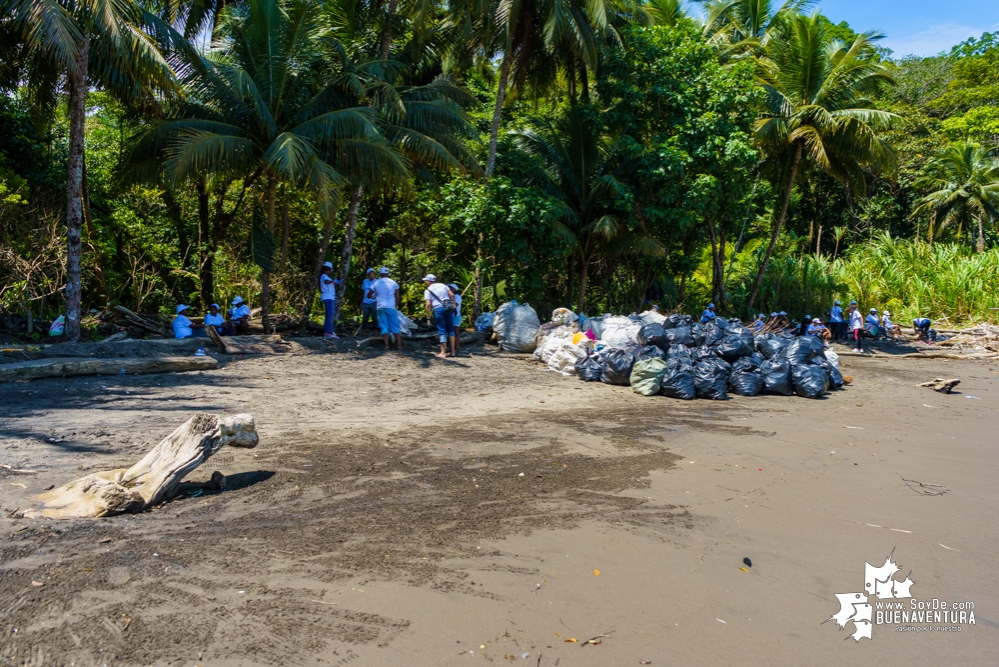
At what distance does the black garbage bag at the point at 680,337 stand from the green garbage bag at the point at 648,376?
129cm

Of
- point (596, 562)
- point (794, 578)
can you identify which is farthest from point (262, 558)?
point (794, 578)

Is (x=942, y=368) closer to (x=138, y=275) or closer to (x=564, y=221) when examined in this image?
(x=564, y=221)

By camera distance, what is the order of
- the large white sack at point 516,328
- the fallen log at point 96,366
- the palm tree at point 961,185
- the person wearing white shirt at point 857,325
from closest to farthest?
the fallen log at point 96,366 → the large white sack at point 516,328 → the person wearing white shirt at point 857,325 → the palm tree at point 961,185

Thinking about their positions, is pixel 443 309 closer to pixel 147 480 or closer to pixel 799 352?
pixel 799 352

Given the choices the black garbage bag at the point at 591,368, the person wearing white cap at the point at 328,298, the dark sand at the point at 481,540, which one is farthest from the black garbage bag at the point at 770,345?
the person wearing white cap at the point at 328,298

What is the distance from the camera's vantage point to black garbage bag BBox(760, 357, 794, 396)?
Answer: 12.2m

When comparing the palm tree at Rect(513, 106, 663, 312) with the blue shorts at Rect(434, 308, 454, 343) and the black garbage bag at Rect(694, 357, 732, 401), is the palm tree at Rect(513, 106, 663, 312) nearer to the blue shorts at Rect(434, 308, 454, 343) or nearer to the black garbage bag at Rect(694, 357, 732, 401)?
the blue shorts at Rect(434, 308, 454, 343)

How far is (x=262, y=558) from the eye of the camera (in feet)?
15.1

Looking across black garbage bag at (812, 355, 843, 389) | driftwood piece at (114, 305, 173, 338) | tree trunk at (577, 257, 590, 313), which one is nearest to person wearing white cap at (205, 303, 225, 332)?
driftwood piece at (114, 305, 173, 338)

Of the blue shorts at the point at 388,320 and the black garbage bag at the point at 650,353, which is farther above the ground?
the blue shorts at the point at 388,320

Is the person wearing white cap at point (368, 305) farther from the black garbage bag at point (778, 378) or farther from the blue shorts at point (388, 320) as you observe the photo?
the black garbage bag at point (778, 378)

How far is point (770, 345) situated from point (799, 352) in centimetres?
65

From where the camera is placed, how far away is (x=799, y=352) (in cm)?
1288

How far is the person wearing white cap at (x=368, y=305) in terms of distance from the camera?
51.3 ft
